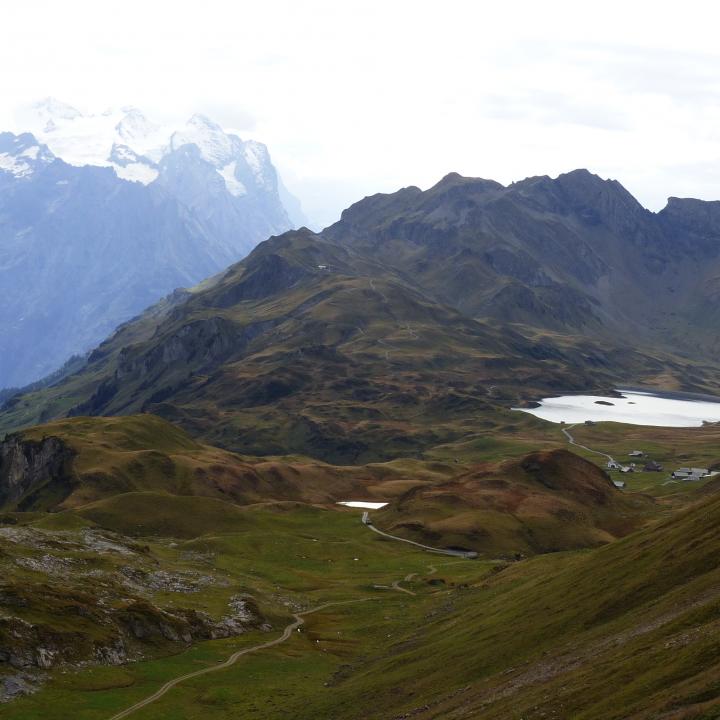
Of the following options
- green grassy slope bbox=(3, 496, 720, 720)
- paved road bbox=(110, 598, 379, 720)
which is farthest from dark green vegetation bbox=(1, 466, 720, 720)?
paved road bbox=(110, 598, 379, 720)

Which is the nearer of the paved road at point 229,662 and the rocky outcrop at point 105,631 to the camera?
the paved road at point 229,662

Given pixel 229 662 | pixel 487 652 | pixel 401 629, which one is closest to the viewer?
pixel 487 652

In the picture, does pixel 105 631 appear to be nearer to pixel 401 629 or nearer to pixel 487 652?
pixel 401 629

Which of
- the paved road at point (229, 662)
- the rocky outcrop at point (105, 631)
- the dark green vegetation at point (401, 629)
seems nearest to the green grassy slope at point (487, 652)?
the dark green vegetation at point (401, 629)

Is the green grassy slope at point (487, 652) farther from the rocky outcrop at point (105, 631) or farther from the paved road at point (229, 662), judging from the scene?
the rocky outcrop at point (105, 631)

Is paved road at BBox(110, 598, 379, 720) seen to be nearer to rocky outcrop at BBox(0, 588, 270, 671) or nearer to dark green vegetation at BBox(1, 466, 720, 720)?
dark green vegetation at BBox(1, 466, 720, 720)

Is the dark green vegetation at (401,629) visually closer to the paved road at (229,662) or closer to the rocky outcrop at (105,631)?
the rocky outcrop at (105,631)

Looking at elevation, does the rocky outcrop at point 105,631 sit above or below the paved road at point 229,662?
above

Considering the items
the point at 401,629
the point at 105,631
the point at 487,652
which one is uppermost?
the point at 105,631

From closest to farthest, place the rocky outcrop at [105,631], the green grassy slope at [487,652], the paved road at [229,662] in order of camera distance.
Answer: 1. the green grassy slope at [487,652]
2. the paved road at [229,662]
3. the rocky outcrop at [105,631]

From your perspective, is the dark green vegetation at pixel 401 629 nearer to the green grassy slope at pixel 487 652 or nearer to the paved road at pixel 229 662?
the green grassy slope at pixel 487 652

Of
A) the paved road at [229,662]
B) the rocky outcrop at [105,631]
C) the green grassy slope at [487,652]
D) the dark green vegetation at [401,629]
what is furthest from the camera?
the rocky outcrop at [105,631]

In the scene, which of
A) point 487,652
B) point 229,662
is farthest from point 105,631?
point 487,652

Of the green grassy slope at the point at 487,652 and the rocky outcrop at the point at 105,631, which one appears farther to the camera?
the rocky outcrop at the point at 105,631
